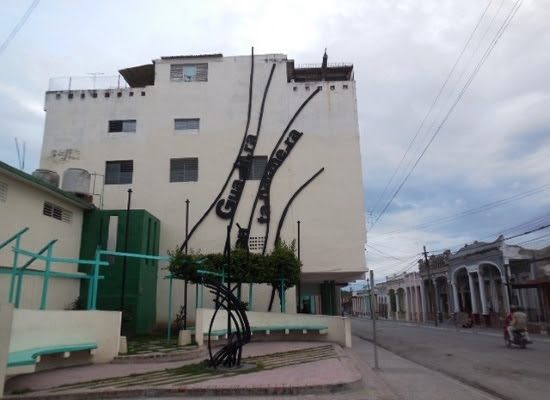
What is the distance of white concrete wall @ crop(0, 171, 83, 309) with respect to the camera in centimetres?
1486

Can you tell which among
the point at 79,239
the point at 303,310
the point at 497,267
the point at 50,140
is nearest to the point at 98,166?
the point at 50,140

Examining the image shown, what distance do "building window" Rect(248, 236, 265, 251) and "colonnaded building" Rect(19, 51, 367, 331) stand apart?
0.05 m

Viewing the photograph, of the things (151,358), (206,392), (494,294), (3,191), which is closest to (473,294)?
(494,294)

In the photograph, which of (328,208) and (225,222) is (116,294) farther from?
(328,208)

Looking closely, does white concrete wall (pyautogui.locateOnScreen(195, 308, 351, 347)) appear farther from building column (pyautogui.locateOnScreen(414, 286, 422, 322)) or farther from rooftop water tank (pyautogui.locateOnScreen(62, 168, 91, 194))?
building column (pyautogui.locateOnScreen(414, 286, 422, 322))

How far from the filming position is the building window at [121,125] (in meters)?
25.8

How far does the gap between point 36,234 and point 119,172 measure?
9.15 metres

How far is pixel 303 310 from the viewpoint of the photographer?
24.8 meters

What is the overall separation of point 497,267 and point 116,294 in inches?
1051

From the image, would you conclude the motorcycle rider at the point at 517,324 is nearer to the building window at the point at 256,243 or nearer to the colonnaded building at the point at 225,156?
the colonnaded building at the point at 225,156

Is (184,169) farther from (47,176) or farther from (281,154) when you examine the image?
(47,176)

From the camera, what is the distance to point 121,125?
85.1 feet

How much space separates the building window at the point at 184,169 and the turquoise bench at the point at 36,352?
14.9 metres

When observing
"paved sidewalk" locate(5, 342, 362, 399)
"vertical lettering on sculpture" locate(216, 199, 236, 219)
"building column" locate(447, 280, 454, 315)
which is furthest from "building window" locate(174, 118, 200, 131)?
"building column" locate(447, 280, 454, 315)
